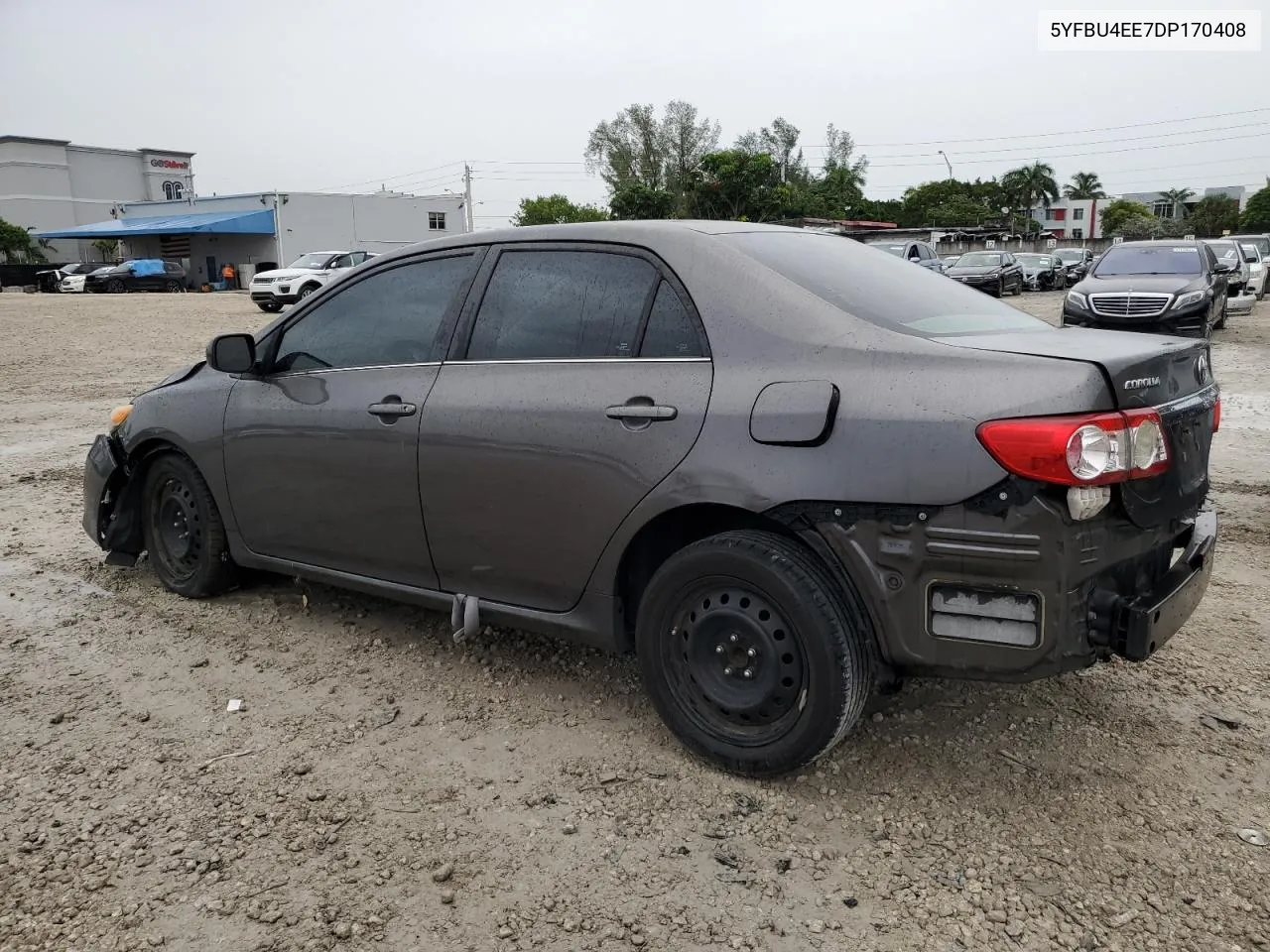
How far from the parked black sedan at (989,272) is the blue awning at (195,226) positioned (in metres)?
37.2

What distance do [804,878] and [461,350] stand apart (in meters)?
2.13

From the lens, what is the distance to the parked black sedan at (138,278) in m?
40.5

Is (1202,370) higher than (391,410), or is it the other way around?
(1202,370)

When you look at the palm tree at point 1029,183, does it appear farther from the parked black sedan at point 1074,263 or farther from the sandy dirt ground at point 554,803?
the sandy dirt ground at point 554,803

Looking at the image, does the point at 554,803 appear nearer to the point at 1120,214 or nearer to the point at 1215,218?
the point at 1215,218

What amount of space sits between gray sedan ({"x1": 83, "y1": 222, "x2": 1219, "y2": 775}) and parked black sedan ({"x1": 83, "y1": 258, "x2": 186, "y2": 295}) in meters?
41.5

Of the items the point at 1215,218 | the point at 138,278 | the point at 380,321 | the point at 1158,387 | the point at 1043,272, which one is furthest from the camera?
the point at 1215,218

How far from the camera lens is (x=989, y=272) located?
28766 millimetres

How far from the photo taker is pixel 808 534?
115 inches

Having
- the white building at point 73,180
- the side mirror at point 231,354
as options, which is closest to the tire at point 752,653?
the side mirror at point 231,354

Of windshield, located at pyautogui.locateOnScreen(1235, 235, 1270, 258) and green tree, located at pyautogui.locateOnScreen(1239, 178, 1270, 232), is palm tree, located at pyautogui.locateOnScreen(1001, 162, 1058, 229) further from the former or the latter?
windshield, located at pyautogui.locateOnScreen(1235, 235, 1270, 258)

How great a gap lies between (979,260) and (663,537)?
2904 centimetres

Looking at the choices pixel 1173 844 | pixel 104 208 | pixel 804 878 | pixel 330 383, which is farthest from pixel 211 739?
pixel 104 208

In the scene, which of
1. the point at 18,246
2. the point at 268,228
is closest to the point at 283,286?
the point at 268,228
